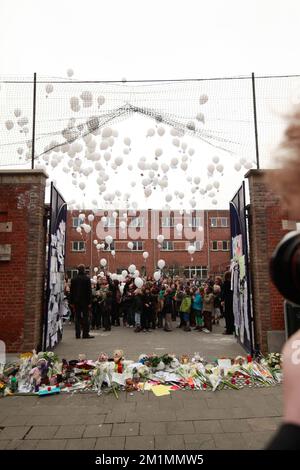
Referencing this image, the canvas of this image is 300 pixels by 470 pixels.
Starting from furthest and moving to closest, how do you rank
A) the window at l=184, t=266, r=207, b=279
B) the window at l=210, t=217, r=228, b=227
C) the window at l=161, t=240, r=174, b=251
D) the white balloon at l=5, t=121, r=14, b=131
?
the window at l=210, t=217, r=228, b=227 < the window at l=161, t=240, r=174, b=251 < the window at l=184, t=266, r=207, b=279 < the white balloon at l=5, t=121, r=14, b=131

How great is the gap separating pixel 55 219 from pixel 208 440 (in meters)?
5.89

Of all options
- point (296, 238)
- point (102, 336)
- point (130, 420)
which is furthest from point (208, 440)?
point (102, 336)

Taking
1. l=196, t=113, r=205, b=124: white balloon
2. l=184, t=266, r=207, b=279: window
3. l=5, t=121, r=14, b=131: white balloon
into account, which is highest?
l=196, t=113, r=205, b=124: white balloon

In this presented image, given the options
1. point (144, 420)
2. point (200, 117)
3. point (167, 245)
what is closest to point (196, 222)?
point (167, 245)

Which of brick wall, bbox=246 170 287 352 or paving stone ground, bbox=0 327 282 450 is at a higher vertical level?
brick wall, bbox=246 170 287 352

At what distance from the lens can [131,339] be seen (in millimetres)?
9852

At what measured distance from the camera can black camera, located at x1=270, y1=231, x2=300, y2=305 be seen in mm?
966

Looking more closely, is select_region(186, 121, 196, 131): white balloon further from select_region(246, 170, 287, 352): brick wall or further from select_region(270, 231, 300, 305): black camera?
select_region(270, 231, 300, 305): black camera

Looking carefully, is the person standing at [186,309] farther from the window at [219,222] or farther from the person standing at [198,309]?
the window at [219,222]

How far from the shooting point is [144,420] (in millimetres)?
4168

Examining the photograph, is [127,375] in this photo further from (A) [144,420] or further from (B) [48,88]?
(B) [48,88]

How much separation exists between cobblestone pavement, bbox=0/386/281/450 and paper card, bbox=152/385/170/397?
0.38ft

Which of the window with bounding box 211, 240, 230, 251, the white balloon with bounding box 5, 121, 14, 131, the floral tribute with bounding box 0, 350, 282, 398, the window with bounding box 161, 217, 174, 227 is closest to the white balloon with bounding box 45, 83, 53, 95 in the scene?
the white balloon with bounding box 5, 121, 14, 131

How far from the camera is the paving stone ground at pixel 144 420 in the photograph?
3.57 meters
